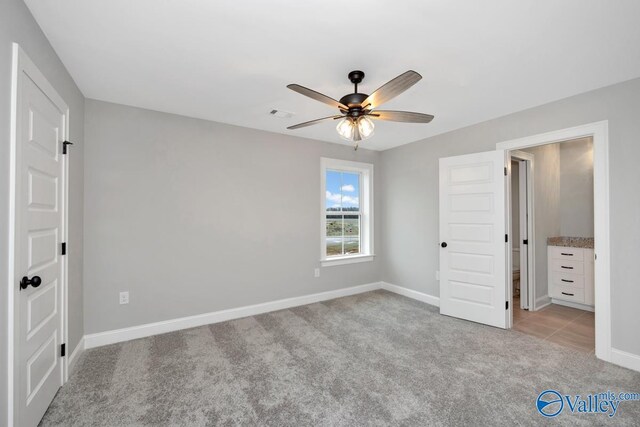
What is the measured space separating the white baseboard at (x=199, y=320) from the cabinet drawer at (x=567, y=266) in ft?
9.88

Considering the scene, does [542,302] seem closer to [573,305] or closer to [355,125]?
[573,305]

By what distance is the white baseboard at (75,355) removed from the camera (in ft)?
A: 7.81

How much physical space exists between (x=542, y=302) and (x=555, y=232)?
3.67 feet

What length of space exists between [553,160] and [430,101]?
9.40 feet

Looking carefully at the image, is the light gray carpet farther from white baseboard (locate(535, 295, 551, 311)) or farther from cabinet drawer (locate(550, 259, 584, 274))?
cabinet drawer (locate(550, 259, 584, 274))

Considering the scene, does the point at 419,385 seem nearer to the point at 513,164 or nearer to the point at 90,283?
the point at 90,283

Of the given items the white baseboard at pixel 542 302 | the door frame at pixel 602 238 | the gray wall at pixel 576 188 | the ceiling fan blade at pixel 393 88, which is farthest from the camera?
the gray wall at pixel 576 188

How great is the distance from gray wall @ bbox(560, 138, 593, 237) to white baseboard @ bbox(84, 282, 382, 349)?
3540 millimetres

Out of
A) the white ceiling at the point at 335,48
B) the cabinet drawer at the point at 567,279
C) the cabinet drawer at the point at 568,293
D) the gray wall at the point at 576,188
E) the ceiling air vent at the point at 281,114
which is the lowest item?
the cabinet drawer at the point at 568,293

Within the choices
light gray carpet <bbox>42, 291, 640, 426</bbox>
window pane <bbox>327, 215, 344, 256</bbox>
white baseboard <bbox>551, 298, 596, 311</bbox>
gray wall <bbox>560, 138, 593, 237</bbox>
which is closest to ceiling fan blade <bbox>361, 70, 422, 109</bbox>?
light gray carpet <bbox>42, 291, 640, 426</bbox>

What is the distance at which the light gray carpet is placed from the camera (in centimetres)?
188

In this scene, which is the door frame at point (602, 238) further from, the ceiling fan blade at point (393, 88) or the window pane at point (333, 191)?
the window pane at point (333, 191)

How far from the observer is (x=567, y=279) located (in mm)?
4066

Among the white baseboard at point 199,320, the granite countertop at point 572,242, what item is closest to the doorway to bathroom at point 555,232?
→ the granite countertop at point 572,242
